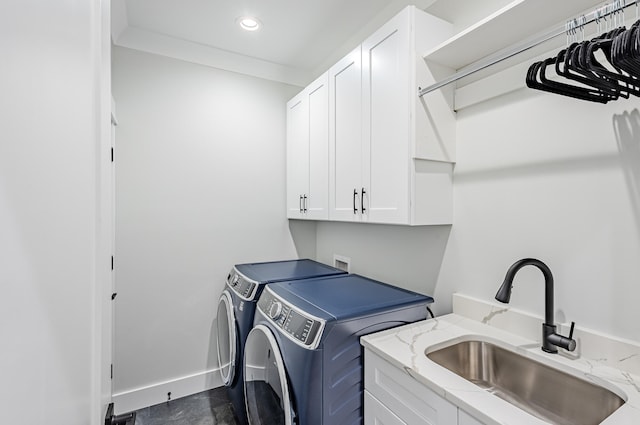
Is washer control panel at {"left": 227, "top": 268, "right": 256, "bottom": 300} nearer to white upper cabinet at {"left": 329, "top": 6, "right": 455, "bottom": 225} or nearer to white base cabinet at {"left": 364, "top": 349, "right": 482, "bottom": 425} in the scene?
white upper cabinet at {"left": 329, "top": 6, "right": 455, "bottom": 225}

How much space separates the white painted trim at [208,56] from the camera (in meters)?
2.25

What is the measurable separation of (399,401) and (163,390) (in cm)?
200

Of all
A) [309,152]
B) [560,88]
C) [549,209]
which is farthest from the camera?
[309,152]

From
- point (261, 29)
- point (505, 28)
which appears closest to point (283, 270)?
point (261, 29)

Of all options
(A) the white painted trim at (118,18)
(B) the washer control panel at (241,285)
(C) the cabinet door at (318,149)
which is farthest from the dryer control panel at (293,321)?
(A) the white painted trim at (118,18)

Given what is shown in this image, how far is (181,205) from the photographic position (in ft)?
7.97

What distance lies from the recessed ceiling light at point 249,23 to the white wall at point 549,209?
1.56 meters

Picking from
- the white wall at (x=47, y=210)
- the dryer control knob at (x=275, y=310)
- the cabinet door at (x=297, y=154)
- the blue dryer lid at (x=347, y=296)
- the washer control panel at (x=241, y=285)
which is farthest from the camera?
the cabinet door at (x=297, y=154)

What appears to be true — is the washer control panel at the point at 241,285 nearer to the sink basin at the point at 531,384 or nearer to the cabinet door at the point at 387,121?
the cabinet door at the point at 387,121

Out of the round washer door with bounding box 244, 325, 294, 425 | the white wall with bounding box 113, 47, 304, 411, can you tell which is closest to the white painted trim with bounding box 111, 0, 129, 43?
the white wall with bounding box 113, 47, 304, 411

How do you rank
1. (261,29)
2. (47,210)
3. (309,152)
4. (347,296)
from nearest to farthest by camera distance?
(47,210) < (347,296) < (261,29) < (309,152)

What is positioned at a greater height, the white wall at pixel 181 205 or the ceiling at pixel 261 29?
the ceiling at pixel 261 29

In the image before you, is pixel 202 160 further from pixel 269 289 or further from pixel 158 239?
pixel 269 289

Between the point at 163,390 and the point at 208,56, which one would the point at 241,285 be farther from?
the point at 208,56
